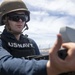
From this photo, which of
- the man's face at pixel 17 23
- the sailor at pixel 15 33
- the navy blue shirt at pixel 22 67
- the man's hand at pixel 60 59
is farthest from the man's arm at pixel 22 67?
the man's face at pixel 17 23

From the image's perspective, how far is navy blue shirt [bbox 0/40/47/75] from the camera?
161cm

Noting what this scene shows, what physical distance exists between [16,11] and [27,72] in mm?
2975

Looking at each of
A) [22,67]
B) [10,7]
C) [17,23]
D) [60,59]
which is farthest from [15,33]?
[60,59]

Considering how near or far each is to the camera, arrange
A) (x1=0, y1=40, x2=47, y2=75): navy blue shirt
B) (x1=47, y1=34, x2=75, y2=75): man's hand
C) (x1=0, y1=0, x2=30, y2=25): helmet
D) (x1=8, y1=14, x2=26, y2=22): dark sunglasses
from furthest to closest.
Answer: (x1=0, y1=0, x2=30, y2=25): helmet < (x1=8, y1=14, x2=26, y2=22): dark sunglasses < (x1=0, y1=40, x2=47, y2=75): navy blue shirt < (x1=47, y1=34, x2=75, y2=75): man's hand

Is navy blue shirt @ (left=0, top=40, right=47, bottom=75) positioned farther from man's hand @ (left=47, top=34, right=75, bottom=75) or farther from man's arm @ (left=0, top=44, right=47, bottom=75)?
man's hand @ (left=47, top=34, right=75, bottom=75)

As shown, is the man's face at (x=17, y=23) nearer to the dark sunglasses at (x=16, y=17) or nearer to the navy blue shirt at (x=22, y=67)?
the dark sunglasses at (x=16, y=17)

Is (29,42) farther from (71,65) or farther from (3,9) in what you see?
(71,65)

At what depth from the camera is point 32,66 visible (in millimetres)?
1642

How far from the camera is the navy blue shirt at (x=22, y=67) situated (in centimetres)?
161

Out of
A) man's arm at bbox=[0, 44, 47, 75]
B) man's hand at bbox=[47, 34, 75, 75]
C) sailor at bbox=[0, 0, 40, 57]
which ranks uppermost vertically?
man's hand at bbox=[47, 34, 75, 75]

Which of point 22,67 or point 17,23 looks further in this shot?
point 17,23

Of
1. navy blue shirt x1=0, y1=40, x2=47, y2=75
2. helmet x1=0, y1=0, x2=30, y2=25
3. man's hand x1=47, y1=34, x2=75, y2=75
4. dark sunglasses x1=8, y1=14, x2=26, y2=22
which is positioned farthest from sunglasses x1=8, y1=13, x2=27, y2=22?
man's hand x1=47, y1=34, x2=75, y2=75

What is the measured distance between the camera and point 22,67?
1685 millimetres

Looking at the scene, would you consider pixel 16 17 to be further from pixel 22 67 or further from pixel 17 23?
pixel 22 67
